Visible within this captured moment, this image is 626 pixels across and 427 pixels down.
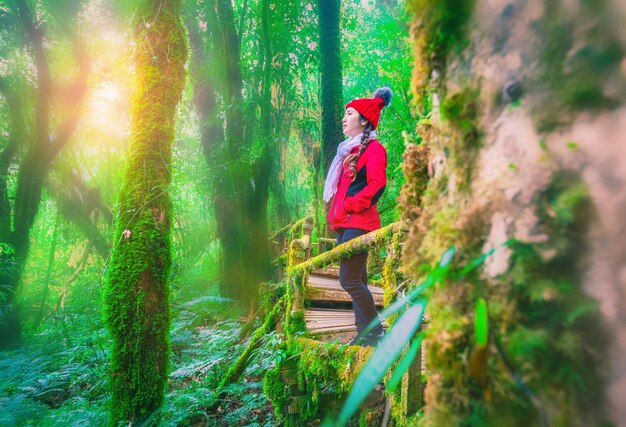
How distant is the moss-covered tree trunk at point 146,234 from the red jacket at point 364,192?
227 cm

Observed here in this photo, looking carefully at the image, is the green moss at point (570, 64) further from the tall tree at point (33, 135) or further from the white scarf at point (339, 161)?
the tall tree at point (33, 135)

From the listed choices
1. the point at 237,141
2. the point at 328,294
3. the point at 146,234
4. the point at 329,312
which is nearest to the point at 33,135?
the point at 237,141

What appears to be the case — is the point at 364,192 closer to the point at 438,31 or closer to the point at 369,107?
the point at 369,107

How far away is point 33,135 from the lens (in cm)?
1152

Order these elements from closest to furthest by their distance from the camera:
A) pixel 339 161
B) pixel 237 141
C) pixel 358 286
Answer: pixel 358 286 → pixel 339 161 → pixel 237 141

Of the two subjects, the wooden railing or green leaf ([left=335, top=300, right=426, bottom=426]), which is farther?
the wooden railing

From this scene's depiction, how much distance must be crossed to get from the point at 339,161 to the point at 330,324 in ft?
6.77

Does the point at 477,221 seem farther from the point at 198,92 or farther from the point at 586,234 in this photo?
the point at 198,92

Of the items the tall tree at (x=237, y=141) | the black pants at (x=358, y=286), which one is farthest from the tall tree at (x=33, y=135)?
the black pants at (x=358, y=286)

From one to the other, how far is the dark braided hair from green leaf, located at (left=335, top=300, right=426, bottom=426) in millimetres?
3093

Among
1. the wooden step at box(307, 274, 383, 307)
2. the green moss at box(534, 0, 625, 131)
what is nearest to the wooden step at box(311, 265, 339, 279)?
the wooden step at box(307, 274, 383, 307)

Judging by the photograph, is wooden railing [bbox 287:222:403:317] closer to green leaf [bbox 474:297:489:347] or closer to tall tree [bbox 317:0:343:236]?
green leaf [bbox 474:297:489:347]

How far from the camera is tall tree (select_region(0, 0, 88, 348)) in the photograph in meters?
10.6

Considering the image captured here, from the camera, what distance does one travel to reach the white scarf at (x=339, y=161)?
3990mm
